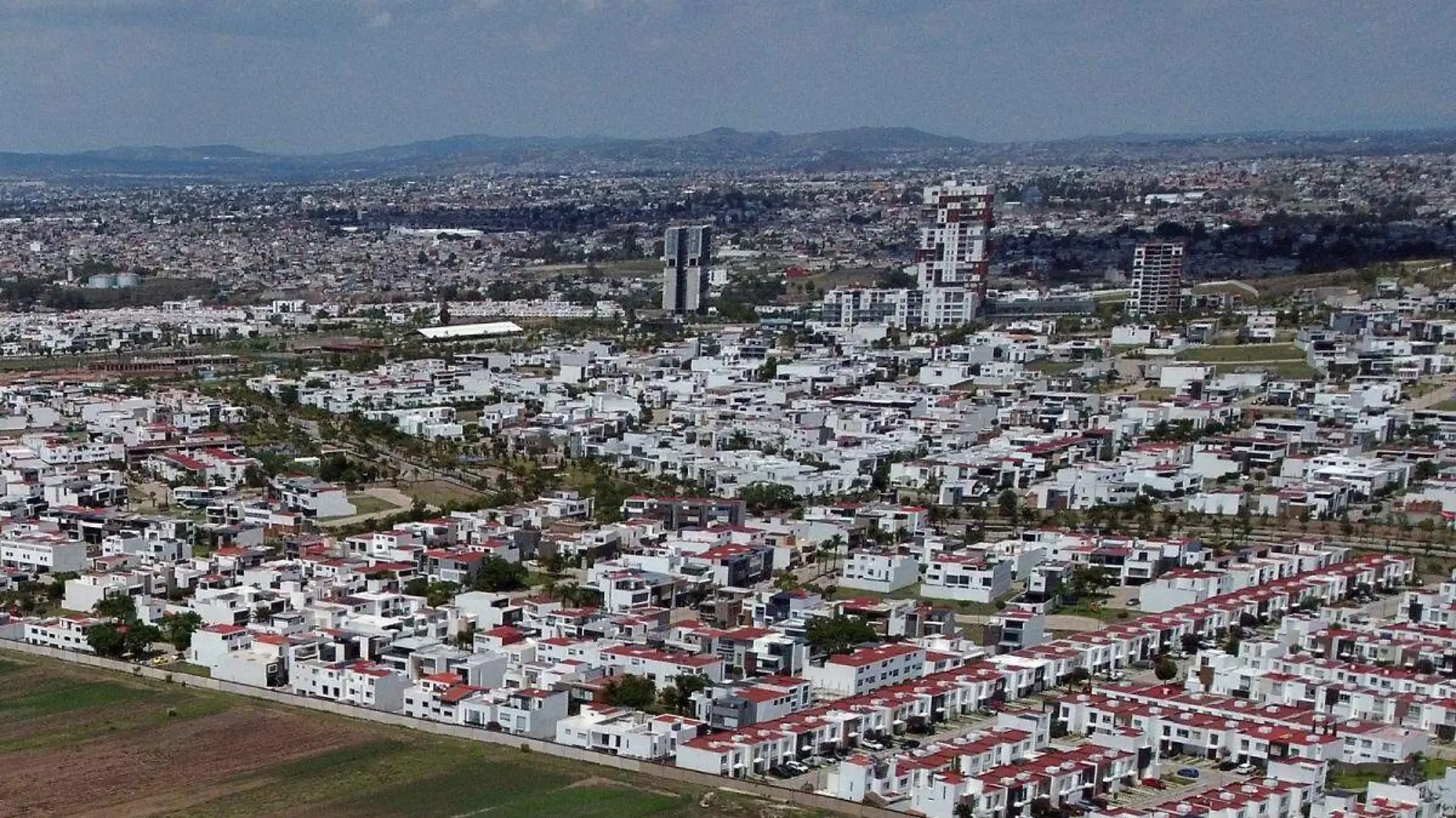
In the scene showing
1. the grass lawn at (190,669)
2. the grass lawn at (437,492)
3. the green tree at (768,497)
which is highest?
the green tree at (768,497)

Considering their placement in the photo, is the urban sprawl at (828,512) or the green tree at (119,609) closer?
the urban sprawl at (828,512)

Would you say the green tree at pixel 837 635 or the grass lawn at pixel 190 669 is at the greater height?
the green tree at pixel 837 635

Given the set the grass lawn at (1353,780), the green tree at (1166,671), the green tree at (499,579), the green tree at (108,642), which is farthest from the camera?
the green tree at (499,579)

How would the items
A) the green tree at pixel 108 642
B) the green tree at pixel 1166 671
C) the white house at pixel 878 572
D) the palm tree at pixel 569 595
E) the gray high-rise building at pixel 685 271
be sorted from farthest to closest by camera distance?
the gray high-rise building at pixel 685 271 → the white house at pixel 878 572 → the palm tree at pixel 569 595 → the green tree at pixel 108 642 → the green tree at pixel 1166 671

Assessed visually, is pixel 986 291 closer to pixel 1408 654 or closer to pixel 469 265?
pixel 469 265

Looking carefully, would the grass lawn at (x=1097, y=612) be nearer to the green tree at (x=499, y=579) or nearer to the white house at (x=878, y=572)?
the white house at (x=878, y=572)

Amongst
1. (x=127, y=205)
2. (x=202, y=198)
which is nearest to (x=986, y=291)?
(x=127, y=205)

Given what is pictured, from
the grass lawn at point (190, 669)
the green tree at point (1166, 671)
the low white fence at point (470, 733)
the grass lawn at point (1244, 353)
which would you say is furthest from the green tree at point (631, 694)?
the grass lawn at point (1244, 353)
